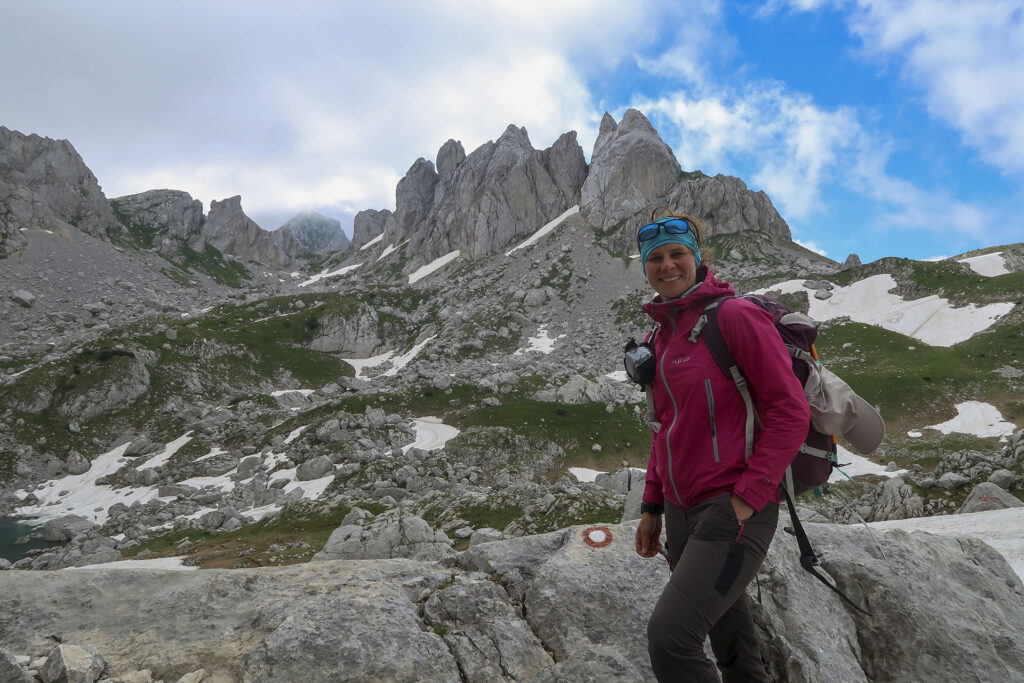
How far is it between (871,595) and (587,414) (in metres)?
52.8

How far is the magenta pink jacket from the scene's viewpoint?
4.01m

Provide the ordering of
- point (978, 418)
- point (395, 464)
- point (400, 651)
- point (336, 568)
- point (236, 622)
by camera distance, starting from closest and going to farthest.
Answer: point (400, 651), point (236, 622), point (336, 568), point (395, 464), point (978, 418)

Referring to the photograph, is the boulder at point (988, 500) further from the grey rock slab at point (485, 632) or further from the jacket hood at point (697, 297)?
the jacket hood at point (697, 297)

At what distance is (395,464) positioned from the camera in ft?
148

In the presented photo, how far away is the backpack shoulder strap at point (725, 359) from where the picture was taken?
422cm

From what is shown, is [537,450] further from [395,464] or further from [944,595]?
[944,595]

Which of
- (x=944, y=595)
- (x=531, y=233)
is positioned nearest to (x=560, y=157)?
(x=531, y=233)

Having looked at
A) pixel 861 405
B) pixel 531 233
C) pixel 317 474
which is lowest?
pixel 317 474

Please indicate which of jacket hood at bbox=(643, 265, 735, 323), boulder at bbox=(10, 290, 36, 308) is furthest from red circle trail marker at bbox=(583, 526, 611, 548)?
boulder at bbox=(10, 290, 36, 308)

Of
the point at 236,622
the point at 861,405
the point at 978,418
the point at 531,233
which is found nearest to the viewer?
the point at 861,405

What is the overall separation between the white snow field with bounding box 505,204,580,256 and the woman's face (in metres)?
149

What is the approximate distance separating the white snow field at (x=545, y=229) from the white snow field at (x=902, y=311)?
7506 centimetres

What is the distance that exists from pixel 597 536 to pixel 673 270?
4.73 metres

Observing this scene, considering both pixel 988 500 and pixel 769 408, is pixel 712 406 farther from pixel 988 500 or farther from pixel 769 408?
pixel 988 500
